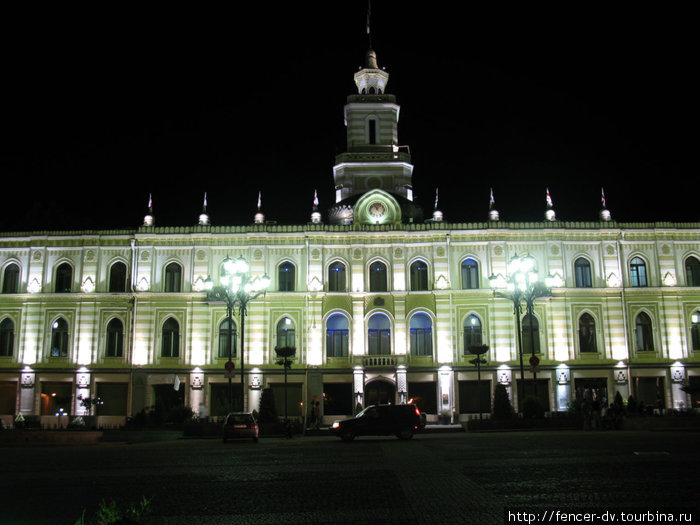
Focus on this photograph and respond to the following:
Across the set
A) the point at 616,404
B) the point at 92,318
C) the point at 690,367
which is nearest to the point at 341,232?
the point at 92,318

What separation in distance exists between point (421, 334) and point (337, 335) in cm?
531

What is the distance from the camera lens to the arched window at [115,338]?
145 feet

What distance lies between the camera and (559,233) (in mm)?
44719

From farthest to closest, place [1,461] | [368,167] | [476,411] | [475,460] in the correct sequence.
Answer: [368,167], [476,411], [1,461], [475,460]

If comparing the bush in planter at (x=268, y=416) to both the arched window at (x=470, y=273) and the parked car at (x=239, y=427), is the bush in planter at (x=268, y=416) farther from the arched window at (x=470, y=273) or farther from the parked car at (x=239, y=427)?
the arched window at (x=470, y=273)

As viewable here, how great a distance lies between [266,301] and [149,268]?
7963mm

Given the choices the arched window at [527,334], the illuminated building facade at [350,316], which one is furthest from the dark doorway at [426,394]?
the arched window at [527,334]

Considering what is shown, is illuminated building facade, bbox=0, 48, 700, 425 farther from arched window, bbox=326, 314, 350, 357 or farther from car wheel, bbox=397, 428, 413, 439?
car wheel, bbox=397, 428, 413, 439

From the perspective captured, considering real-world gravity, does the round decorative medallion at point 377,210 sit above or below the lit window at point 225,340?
above

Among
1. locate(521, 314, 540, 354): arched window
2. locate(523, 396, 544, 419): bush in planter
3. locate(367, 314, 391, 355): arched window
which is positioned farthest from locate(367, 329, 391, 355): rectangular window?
locate(523, 396, 544, 419): bush in planter

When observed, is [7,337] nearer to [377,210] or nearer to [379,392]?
[379,392]

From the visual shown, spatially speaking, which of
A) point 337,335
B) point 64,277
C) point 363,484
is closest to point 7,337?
point 64,277

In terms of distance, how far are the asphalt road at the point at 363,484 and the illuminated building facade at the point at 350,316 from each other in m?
21.1

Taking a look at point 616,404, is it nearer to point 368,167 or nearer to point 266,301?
point 266,301
